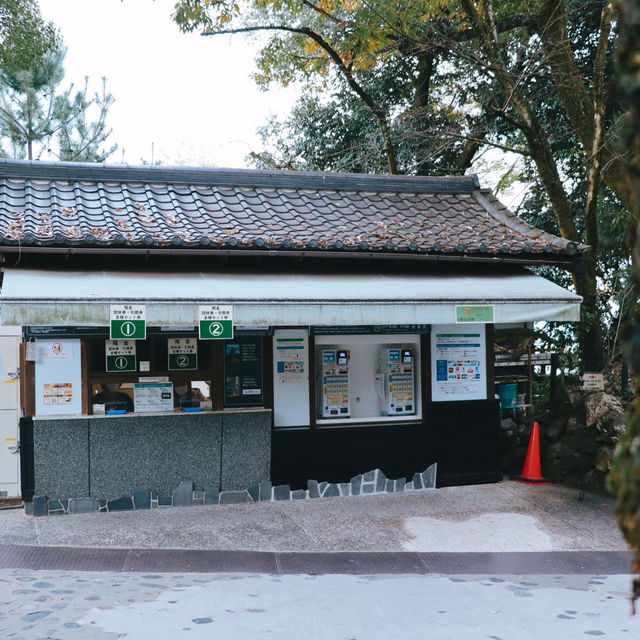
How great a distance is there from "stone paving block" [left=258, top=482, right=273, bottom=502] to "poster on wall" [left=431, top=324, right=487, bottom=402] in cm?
250

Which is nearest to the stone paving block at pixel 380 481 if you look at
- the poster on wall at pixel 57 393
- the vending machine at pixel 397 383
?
the vending machine at pixel 397 383

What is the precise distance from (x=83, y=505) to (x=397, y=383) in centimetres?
420

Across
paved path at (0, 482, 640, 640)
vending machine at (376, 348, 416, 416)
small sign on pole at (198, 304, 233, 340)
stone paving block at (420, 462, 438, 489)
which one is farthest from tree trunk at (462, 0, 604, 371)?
small sign on pole at (198, 304, 233, 340)

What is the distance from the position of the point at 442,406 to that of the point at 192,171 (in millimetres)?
4738

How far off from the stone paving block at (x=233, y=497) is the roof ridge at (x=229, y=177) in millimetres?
4279

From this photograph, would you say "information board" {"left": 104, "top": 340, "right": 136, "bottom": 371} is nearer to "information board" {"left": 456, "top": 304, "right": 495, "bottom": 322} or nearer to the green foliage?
"information board" {"left": 456, "top": 304, "right": 495, "bottom": 322}

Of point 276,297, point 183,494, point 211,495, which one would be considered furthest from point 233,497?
point 276,297

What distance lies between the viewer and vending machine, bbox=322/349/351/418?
30.4 feet

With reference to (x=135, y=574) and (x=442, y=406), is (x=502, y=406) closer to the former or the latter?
(x=442, y=406)

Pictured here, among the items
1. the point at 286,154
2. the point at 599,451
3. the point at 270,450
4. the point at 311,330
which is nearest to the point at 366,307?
the point at 311,330

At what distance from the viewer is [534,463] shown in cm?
979

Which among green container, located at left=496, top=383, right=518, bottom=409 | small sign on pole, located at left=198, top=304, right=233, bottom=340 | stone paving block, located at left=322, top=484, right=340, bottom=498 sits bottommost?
stone paving block, located at left=322, top=484, right=340, bottom=498

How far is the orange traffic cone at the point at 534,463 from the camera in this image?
9.74 meters

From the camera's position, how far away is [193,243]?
7.62 meters
